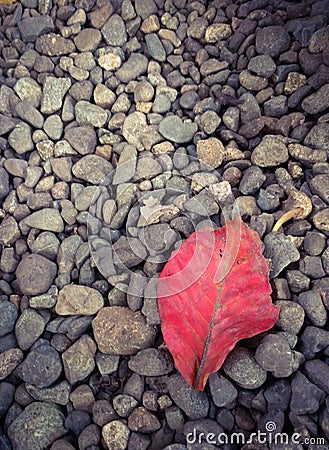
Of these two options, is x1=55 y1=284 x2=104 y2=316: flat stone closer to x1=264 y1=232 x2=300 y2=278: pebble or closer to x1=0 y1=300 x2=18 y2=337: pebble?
x1=0 y1=300 x2=18 y2=337: pebble

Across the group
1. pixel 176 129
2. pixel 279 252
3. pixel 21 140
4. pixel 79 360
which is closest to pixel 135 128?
pixel 176 129

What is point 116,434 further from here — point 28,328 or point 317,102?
point 317,102

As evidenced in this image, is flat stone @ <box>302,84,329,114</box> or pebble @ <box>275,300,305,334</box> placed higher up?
flat stone @ <box>302,84,329,114</box>

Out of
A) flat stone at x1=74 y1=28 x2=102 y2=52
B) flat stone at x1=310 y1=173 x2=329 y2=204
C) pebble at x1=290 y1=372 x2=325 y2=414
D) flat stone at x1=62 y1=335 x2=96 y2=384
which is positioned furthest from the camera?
flat stone at x1=74 y1=28 x2=102 y2=52

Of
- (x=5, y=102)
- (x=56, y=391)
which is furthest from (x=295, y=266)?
(x=5, y=102)

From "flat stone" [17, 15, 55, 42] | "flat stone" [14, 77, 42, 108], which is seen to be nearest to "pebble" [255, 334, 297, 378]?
"flat stone" [14, 77, 42, 108]

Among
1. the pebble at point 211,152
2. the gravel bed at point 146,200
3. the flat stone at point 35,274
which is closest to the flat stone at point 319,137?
the gravel bed at point 146,200
